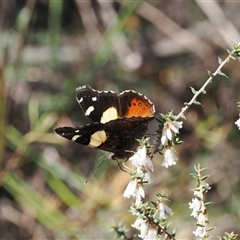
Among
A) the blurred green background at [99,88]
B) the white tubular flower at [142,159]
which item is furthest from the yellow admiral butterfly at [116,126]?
the blurred green background at [99,88]

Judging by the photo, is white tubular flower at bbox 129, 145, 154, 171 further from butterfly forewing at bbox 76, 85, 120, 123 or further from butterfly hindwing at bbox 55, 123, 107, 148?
butterfly forewing at bbox 76, 85, 120, 123

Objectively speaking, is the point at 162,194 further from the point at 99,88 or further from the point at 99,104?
the point at 99,88

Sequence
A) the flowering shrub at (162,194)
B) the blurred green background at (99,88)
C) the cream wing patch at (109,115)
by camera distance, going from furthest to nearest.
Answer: the blurred green background at (99,88) < the cream wing patch at (109,115) < the flowering shrub at (162,194)

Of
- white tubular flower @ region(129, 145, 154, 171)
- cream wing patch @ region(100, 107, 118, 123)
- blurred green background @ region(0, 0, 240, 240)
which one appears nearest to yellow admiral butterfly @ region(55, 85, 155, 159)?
cream wing patch @ region(100, 107, 118, 123)

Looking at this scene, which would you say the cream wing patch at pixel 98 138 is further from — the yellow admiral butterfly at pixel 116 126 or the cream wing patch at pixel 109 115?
the cream wing patch at pixel 109 115

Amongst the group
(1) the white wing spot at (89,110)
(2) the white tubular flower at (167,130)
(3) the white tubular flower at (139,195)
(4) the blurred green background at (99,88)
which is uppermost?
(4) the blurred green background at (99,88)

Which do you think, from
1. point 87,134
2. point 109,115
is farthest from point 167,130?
point 109,115

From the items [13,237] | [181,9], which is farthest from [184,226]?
[181,9]

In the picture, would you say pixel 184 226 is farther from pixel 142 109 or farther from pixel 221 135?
pixel 142 109
